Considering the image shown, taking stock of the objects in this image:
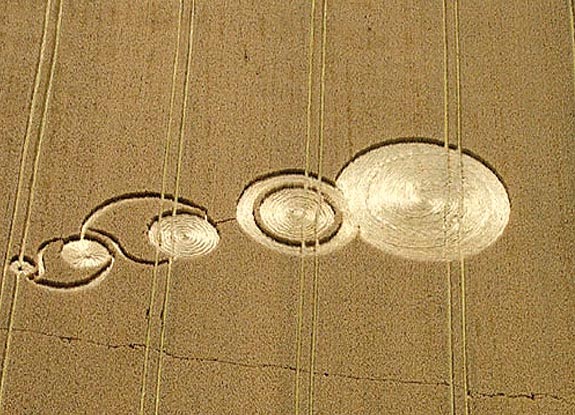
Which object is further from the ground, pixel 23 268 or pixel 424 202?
pixel 424 202

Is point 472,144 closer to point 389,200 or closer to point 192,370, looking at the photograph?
point 389,200

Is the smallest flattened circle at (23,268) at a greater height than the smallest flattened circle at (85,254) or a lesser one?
lesser

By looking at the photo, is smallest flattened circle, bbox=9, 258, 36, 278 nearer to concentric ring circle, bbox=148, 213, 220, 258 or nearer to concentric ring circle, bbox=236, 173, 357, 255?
concentric ring circle, bbox=148, 213, 220, 258

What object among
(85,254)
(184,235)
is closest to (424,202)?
(184,235)

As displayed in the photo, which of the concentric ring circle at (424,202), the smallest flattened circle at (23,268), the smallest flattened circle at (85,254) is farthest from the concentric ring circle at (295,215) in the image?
the smallest flattened circle at (23,268)

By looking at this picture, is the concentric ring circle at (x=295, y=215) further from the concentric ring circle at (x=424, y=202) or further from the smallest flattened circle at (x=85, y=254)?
the smallest flattened circle at (x=85, y=254)

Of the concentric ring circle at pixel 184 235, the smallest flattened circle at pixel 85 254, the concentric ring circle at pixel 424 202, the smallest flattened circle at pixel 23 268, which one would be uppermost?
the concentric ring circle at pixel 424 202

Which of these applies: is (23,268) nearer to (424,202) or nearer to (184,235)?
(184,235)
